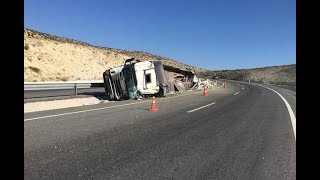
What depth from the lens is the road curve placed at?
5721 millimetres

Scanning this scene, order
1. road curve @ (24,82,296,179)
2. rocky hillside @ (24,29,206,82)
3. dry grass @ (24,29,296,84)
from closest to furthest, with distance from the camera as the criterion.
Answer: road curve @ (24,82,296,179)
rocky hillside @ (24,29,206,82)
dry grass @ (24,29,296,84)

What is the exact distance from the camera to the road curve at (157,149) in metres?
5.72

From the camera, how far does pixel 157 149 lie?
295 inches

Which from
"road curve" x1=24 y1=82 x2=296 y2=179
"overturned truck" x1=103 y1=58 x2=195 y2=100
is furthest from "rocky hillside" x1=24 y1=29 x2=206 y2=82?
"road curve" x1=24 y1=82 x2=296 y2=179

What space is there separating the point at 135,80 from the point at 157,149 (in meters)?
16.3

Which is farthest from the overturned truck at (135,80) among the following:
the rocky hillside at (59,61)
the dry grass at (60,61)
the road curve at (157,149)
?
the rocky hillside at (59,61)

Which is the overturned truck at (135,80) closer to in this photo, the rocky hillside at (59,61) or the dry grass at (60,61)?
the dry grass at (60,61)

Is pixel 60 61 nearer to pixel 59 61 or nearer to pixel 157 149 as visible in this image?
pixel 59 61

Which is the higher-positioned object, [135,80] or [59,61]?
[59,61]

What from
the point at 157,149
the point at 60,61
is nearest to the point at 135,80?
the point at 157,149

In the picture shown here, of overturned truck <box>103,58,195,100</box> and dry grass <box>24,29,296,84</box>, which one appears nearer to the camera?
overturned truck <box>103,58,195,100</box>

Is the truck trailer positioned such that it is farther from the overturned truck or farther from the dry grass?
the dry grass

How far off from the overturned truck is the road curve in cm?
1099
